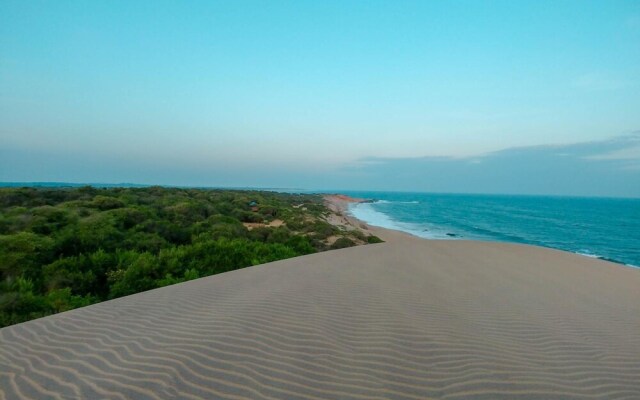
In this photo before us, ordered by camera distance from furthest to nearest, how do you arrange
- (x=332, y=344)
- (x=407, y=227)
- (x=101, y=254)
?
1. (x=407, y=227)
2. (x=101, y=254)
3. (x=332, y=344)

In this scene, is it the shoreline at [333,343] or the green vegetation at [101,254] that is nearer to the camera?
the shoreline at [333,343]

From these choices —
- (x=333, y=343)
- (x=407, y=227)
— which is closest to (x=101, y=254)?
(x=333, y=343)

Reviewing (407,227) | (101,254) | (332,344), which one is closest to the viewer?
(332,344)

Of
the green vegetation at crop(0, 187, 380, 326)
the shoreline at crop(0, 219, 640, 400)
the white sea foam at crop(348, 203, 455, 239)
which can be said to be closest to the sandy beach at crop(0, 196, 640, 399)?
the shoreline at crop(0, 219, 640, 400)

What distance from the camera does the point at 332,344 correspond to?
152 inches

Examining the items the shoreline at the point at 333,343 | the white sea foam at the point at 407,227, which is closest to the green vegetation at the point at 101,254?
the shoreline at the point at 333,343

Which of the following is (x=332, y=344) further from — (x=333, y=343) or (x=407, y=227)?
(x=407, y=227)

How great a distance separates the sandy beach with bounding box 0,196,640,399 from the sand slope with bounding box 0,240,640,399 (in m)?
0.02

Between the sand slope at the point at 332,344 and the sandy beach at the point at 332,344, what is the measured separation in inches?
0.7

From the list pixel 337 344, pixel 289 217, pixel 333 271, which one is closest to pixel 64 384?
pixel 337 344

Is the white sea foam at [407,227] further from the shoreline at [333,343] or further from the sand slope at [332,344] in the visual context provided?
the sand slope at [332,344]

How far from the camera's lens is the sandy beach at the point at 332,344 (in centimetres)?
305

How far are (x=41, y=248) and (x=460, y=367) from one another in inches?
438

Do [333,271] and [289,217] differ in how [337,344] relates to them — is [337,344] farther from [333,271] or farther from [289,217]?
[289,217]
